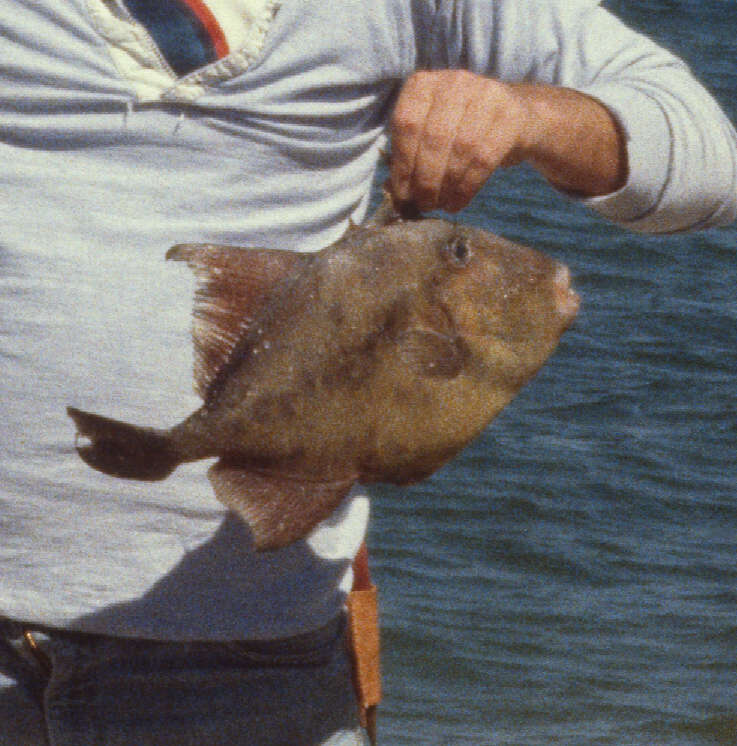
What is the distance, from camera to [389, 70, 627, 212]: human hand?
2455 millimetres

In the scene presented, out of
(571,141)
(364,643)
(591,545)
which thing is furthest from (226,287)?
(591,545)

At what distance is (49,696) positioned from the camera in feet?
9.77

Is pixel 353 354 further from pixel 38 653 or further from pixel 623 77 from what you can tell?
pixel 38 653

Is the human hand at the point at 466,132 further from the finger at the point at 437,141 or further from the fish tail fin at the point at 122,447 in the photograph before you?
the fish tail fin at the point at 122,447

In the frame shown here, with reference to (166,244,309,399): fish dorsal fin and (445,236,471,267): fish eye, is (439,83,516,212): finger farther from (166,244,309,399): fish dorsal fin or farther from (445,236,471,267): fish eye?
(166,244,309,399): fish dorsal fin

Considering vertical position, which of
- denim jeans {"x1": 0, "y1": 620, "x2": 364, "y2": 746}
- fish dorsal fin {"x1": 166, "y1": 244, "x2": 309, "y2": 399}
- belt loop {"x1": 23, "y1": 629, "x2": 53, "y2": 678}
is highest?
fish dorsal fin {"x1": 166, "y1": 244, "x2": 309, "y2": 399}

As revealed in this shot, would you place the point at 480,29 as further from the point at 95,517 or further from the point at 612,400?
the point at 612,400

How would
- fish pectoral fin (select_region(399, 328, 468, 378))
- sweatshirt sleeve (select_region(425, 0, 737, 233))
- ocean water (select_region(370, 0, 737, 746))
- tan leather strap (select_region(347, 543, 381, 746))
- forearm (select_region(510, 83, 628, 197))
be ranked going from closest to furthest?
fish pectoral fin (select_region(399, 328, 468, 378))
forearm (select_region(510, 83, 628, 197))
sweatshirt sleeve (select_region(425, 0, 737, 233))
tan leather strap (select_region(347, 543, 381, 746))
ocean water (select_region(370, 0, 737, 746))

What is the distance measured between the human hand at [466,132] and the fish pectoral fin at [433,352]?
185 millimetres

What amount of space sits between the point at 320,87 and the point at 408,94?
467 millimetres

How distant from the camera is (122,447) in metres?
2.44

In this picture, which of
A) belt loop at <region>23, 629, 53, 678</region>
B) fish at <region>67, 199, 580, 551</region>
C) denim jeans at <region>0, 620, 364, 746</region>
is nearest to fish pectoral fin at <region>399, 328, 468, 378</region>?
fish at <region>67, 199, 580, 551</region>

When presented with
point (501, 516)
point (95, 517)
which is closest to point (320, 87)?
point (95, 517)

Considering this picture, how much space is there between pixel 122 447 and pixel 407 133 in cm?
52
